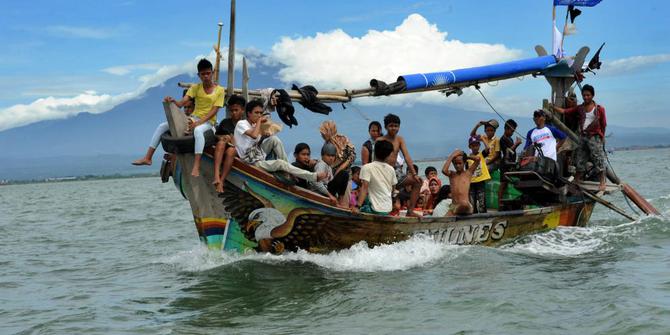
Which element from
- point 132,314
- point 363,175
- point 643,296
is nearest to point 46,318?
point 132,314

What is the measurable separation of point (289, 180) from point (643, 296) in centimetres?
414

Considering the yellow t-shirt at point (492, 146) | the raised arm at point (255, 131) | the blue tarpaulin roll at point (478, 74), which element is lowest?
the yellow t-shirt at point (492, 146)

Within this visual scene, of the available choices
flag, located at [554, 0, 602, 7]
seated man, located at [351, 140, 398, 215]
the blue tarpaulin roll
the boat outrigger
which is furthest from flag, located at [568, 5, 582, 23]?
seated man, located at [351, 140, 398, 215]

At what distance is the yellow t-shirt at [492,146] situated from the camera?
39.8 ft

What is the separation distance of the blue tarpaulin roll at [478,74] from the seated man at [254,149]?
2794mm

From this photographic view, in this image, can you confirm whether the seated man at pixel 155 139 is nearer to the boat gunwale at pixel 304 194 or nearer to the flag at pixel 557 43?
the boat gunwale at pixel 304 194

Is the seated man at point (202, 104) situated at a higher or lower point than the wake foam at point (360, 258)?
higher

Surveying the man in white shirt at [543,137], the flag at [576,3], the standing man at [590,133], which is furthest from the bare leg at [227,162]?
the flag at [576,3]

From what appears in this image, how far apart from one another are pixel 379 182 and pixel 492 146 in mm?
3638

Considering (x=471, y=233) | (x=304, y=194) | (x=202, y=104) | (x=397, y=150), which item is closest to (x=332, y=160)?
(x=304, y=194)

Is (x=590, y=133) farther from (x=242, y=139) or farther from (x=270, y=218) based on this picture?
(x=242, y=139)

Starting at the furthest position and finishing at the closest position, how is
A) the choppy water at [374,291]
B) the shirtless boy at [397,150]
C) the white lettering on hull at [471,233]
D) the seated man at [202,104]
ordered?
1. the white lettering on hull at [471,233]
2. the shirtless boy at [397,150]
3. the seated man at [202,104]
4. the choppy water at [374,291]

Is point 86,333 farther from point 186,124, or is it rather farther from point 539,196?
point 539,196

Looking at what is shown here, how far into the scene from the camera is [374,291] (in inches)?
329
